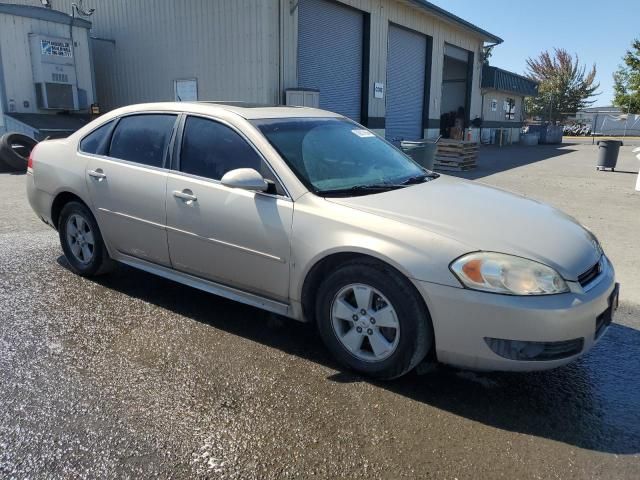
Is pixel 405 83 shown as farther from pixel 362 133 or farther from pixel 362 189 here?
pixel 362 189

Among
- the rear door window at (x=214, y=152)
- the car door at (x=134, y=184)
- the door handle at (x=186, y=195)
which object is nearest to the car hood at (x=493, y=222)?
the rear door window at (x=214, y=152)

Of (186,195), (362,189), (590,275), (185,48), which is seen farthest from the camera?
(185,48)

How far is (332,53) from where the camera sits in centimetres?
1553

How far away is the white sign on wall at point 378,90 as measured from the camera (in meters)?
17.4

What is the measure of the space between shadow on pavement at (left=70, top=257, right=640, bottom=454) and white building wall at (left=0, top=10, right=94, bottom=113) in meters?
12.9

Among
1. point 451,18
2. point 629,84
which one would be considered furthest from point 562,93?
point 451,18

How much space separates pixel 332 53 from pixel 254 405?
1415cm

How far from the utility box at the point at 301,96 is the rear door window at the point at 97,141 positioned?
886cm

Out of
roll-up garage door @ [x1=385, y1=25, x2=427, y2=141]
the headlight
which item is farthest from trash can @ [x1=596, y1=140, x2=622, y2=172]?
the headlight

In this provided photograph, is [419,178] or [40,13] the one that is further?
[40,13]

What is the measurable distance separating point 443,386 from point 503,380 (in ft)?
1.31

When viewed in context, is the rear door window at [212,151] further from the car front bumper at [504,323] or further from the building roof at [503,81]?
the building roof at [503,81]

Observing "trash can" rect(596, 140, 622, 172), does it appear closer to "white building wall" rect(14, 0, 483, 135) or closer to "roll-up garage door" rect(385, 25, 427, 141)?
"roll-up garage door" rect(385, 25, 427, 141)

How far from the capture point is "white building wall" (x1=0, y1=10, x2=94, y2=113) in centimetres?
1370
